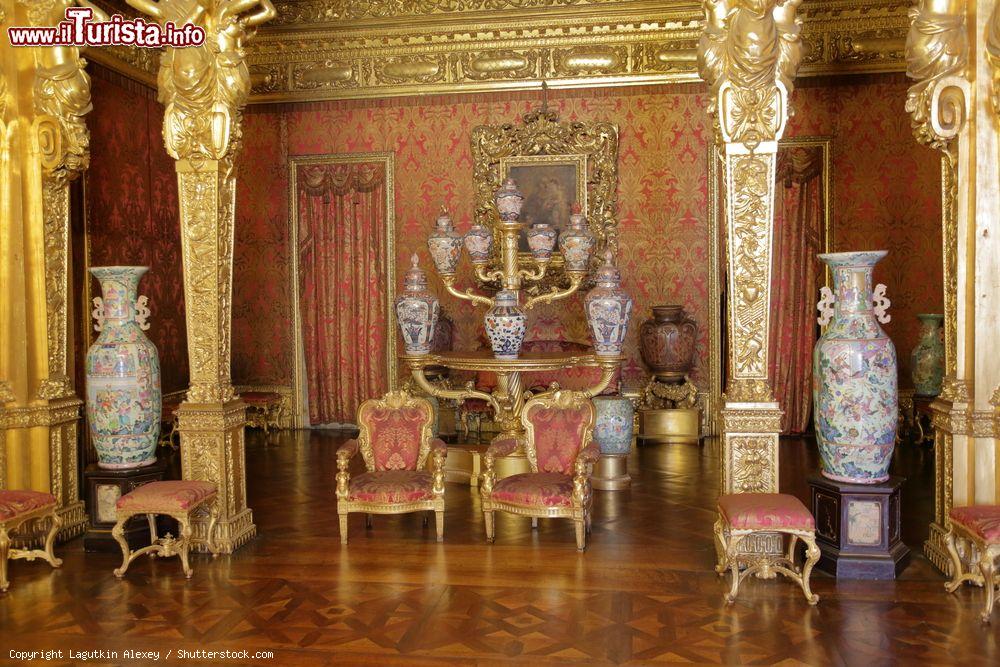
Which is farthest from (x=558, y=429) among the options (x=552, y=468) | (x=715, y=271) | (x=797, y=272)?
(x=797, y=272)

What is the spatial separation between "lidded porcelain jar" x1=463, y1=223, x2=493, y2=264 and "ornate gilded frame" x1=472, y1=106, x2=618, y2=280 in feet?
7.91

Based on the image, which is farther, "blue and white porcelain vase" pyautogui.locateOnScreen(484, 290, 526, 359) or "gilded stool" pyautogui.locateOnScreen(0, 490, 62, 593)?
"blue and white porcelain vase" pyautogui.locateOnScreen(484, 290, 526, 359)

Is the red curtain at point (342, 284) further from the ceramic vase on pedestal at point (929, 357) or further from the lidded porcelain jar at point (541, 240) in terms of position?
the ceramic vase on pedestal at point (929, 357)

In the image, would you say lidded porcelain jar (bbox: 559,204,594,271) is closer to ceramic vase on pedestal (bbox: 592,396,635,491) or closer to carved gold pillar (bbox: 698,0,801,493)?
ceramic vase on pedestal (bbox: 592,396,635,491)

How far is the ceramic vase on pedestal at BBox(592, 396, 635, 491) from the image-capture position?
6.74m

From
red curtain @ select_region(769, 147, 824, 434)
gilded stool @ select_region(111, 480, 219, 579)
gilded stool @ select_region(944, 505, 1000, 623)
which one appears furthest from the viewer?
red curtain @ select_region(769, 147, 824, 434)

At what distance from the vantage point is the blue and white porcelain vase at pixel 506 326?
21.8ft

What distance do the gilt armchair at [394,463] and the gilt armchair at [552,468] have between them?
349 millimetres

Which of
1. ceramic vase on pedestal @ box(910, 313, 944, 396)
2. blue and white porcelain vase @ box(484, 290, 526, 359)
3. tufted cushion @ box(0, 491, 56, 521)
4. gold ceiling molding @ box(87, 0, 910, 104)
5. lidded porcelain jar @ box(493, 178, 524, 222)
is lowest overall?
tufted cushion @ box(0, 491, 56, 521)

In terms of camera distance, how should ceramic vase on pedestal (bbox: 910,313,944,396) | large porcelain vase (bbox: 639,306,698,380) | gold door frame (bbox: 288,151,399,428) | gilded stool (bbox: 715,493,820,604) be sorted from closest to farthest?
gilded stool (bbox: 715,493,820,604) < ceramic vase on pedestal (bbox: 910,313,944,396) < large porcelain vase (bbox: 639,306,698,380) < gold door frame (bbox: 288,151,399,428)

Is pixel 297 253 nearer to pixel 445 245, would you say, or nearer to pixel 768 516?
pixel 445 245

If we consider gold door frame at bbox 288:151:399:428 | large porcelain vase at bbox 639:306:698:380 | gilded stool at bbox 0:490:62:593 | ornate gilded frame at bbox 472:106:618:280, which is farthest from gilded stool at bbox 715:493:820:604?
gold door frame at bbox 288:151:399:428

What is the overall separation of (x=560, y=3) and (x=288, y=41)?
3.07 m

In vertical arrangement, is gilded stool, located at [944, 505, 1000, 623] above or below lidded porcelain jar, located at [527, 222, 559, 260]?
below
